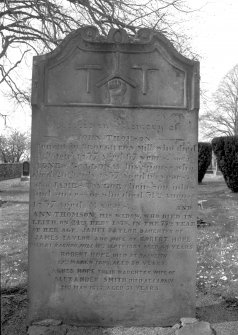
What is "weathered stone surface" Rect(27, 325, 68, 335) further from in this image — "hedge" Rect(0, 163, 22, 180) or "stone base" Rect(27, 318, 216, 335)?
"hedge" Rect(0, 163, 22, 180)

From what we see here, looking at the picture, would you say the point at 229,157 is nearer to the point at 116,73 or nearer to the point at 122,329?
the point at 116,73

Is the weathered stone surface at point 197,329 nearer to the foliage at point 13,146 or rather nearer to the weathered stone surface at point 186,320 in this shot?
the weathered stone surface at point 186,320

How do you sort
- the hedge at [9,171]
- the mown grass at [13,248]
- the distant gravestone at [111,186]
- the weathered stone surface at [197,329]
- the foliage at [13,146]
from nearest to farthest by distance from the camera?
the weathered stone surface at [197,329] < the distant gravestone at [111,186] < the mown grass at [13,248] < the hedge at [9,171] < the foliage at [13,146]

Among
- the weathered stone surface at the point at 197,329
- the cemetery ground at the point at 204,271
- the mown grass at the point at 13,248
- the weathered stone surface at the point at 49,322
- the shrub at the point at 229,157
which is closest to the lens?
the weathered stone surface at the point at 197,329

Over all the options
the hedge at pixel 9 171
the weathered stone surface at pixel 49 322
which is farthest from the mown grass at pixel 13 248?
the hedge at pixel 9 171

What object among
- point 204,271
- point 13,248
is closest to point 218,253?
point 204,271

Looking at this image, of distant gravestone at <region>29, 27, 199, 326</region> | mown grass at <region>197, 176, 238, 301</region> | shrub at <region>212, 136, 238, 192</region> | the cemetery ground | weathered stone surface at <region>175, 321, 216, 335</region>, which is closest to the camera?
weathered stone surface at <region>175, 321, 216, 335</region>

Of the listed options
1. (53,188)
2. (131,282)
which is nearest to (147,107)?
(53,188)

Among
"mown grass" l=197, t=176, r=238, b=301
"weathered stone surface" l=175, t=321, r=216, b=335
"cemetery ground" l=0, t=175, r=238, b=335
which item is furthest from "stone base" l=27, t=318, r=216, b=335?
"mown grass" l=197, t=176, r=238, b=301

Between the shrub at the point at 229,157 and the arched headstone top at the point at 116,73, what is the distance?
521 inches

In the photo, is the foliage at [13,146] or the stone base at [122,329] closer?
the stone base at [122,329]

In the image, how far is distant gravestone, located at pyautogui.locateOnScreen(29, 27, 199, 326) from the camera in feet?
12.8

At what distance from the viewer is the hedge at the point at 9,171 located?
40.3m

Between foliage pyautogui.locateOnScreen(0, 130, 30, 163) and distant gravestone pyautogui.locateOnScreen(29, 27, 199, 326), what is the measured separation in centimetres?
6521
